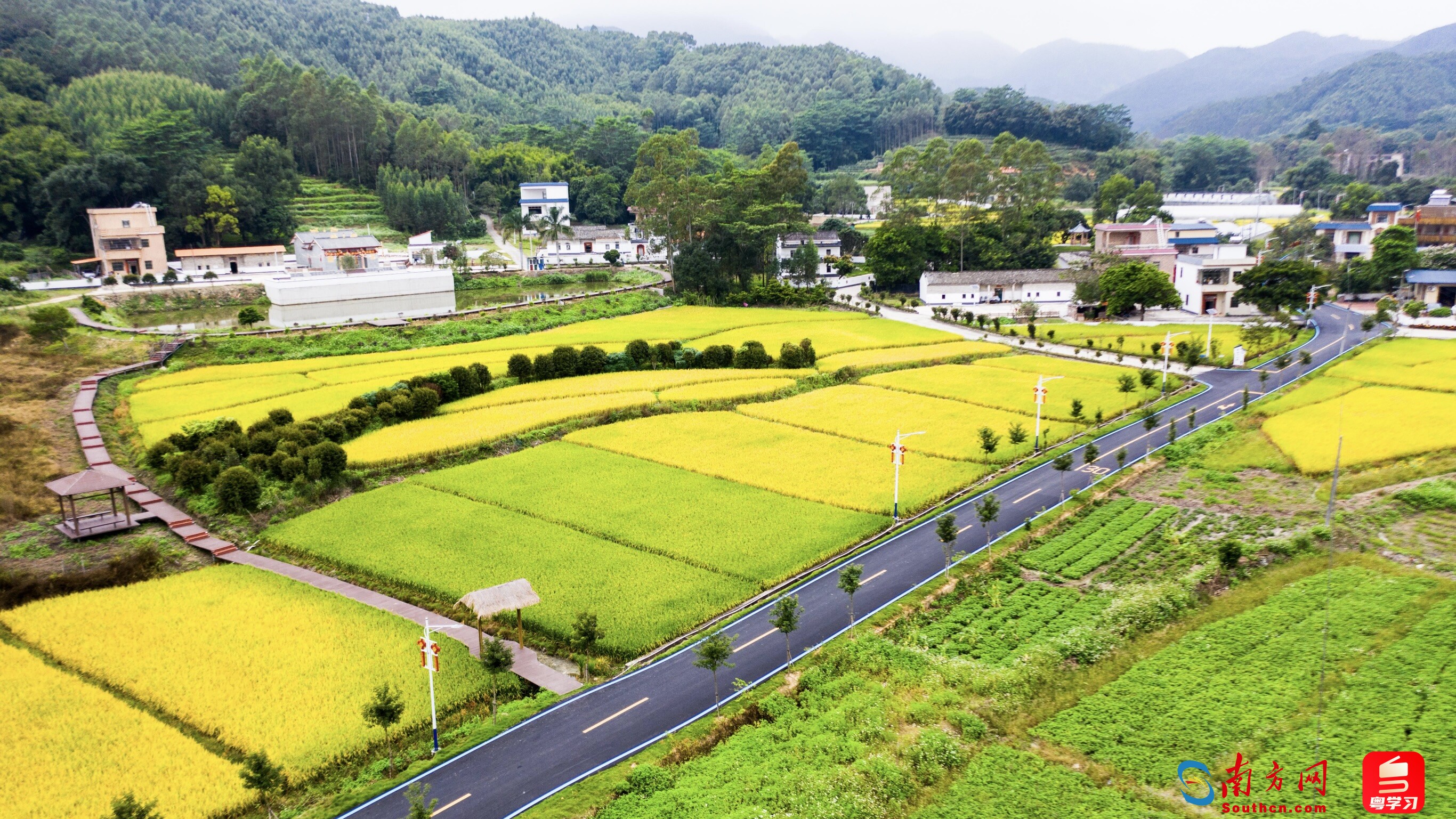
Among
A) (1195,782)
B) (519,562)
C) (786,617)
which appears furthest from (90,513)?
(1195,782)

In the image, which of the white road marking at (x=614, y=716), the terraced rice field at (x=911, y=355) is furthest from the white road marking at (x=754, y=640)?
the terraced rice field at (x=911, y=355)

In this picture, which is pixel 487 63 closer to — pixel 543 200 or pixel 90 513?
pixel 543 200

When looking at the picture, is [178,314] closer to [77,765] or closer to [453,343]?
[453,343]

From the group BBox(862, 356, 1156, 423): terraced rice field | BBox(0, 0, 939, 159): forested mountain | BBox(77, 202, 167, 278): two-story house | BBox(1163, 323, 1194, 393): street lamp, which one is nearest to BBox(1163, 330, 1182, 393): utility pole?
BBox(1163, 323, 1194, 393): street lamp

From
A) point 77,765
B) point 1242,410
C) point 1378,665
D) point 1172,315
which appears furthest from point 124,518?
point 1172,315

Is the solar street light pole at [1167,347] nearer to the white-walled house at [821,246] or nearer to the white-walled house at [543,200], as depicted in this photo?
the white-walled house at [821,246]

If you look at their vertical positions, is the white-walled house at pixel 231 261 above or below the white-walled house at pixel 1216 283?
above

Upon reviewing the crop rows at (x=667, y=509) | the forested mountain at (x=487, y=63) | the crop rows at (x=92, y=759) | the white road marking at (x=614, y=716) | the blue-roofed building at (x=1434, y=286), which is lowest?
the white road marking at (x=614, y=716)
